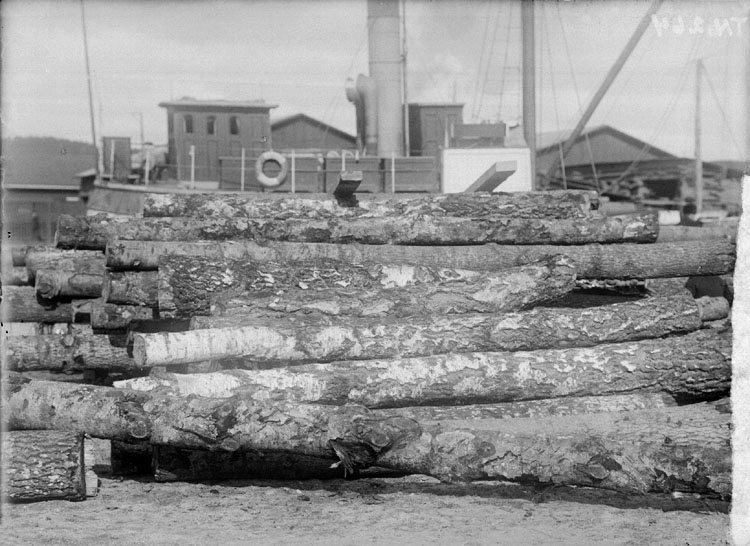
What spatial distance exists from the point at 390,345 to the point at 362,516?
189 centimetres

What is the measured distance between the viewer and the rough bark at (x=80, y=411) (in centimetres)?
563

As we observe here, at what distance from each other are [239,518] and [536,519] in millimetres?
1771

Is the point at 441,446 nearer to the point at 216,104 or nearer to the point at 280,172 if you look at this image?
the point at 280,172

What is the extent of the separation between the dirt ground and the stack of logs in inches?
8.3

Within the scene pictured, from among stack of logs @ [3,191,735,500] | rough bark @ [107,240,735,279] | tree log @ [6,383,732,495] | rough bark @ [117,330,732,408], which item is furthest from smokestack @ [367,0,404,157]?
tree log @ [6,383,732,495]

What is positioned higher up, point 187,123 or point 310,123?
point 310,123

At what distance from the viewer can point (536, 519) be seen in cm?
508

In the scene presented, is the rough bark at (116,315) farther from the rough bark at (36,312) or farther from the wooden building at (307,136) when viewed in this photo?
the wooden building at (307,136)

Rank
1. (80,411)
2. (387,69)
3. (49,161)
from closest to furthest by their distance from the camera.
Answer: (80,411) < (387,69) < (49,161)

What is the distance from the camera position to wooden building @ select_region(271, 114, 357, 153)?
37.1m

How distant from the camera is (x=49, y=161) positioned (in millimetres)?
41500

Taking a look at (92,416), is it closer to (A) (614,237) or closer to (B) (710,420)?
(B) (710,420)

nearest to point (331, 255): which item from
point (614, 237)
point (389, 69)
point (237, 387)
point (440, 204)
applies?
point (440, 204)

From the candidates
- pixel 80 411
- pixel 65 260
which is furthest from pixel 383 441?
pixel 65 260
